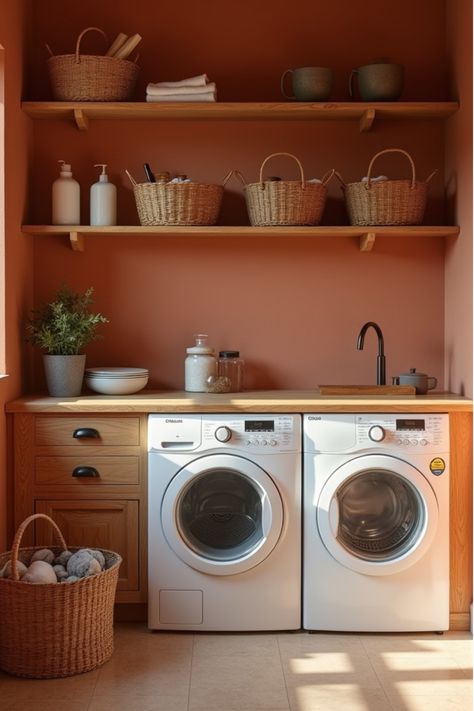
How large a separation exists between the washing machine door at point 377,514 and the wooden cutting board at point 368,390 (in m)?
0.35

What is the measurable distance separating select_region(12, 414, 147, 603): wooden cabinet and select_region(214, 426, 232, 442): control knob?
286 mm

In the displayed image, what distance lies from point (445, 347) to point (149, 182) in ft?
4.66

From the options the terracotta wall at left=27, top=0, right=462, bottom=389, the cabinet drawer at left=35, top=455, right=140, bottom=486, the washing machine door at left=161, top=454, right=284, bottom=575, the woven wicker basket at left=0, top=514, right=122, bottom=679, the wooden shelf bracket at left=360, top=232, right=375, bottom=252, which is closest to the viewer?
the woven wicker basket at left=0, top=514, right=122, bottom=679

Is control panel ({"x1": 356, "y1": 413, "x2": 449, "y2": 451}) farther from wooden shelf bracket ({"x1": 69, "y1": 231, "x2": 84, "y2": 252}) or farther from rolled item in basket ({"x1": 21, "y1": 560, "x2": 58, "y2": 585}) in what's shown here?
wooden shelf bracket ({"x1": 69, "y1": 231, "x2": 84, "y2": 252})

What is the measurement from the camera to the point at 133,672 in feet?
10.5

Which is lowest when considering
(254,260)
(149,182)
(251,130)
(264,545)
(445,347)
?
(264,545)

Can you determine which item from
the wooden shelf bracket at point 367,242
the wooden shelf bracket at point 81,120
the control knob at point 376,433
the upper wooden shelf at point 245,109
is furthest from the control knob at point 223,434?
the wooden shelf bracket at point 81,120

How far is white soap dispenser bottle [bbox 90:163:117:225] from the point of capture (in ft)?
13.0

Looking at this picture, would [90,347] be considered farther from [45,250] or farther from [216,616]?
[216,616]

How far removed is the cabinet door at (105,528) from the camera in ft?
11.9

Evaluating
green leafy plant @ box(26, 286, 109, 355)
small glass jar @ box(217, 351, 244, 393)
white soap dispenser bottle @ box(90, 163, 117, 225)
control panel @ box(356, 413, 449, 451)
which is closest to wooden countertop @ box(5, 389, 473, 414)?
control panel @ box(356, 413, 449, 451)

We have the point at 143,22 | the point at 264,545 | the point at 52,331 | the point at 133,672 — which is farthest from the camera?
the point at 143,22

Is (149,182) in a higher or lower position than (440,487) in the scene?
higher

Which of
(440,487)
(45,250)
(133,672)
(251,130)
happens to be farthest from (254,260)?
(133,672)
